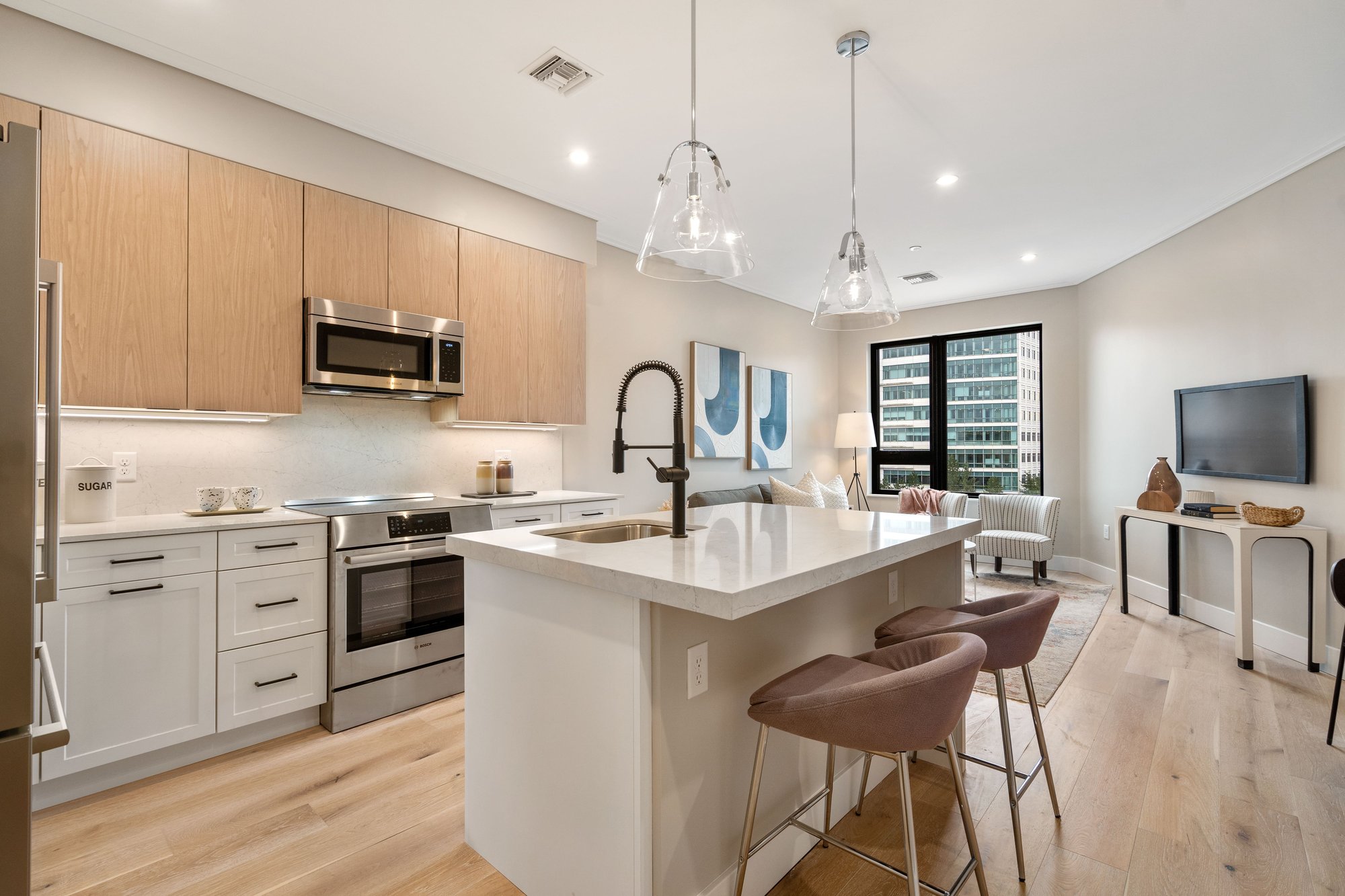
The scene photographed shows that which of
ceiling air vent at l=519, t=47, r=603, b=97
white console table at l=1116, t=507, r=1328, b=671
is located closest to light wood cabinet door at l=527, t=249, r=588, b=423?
ceiling air vent at l=519, t=47, r=603, b=97

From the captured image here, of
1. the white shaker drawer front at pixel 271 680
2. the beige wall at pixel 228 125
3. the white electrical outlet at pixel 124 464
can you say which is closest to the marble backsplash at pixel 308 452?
the white electrical outlet at pixel 124 464

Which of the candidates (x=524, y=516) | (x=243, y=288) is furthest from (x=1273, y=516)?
(x=243, y=288)

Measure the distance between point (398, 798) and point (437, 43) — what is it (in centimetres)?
275

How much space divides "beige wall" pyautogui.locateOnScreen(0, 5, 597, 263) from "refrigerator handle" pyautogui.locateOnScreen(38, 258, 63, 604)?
1825 mm

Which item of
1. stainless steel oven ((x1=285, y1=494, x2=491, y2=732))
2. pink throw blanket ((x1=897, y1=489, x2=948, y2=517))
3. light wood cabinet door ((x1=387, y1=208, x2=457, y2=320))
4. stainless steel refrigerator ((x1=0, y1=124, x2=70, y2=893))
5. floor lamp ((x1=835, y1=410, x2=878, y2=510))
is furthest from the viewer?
floor lamp ((x1=835, y1=410, x2=878, y2=510))

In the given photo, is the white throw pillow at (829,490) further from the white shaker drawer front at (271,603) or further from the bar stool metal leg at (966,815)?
the bar stool metal leg at (966,815)

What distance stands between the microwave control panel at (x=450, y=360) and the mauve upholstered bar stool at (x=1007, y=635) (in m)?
2.42

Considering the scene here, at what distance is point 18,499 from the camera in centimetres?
93

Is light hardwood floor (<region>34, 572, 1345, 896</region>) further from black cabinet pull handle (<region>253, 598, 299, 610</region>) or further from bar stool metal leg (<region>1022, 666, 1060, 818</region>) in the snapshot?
black cabinet pull handle (<region>253, 598, 299, 610</region>)

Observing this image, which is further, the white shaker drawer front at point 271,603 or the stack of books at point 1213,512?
the stack of books at point 1213,512

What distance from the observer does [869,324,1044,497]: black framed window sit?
630 cm

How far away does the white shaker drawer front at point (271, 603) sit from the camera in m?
2.41

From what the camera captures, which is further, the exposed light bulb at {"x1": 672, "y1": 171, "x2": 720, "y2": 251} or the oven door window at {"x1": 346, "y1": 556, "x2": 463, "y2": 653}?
the oven door window at {"x1": 346, "y1": 556, "x2": 463, "y2": 653}

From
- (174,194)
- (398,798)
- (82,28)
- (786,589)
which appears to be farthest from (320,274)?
(786,589)
